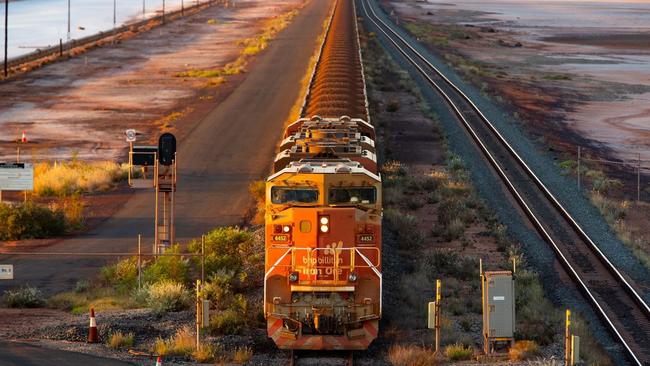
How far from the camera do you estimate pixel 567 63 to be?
331 feet

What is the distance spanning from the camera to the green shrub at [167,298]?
2333 cm

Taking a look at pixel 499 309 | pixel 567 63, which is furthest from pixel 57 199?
pixel 567 63

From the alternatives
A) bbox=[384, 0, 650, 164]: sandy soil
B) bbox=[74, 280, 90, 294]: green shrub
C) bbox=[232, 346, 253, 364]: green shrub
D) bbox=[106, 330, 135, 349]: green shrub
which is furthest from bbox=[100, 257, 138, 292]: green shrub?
bbox=[384, 0, 650, 164]: sandy soil

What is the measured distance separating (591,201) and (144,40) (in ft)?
287

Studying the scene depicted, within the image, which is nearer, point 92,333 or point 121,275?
point 92,333

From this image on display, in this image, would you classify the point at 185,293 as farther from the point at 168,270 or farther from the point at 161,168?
the point at 161,168

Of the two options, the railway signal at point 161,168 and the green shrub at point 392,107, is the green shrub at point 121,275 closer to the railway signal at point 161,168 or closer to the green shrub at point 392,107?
the railway signal at point 161,168

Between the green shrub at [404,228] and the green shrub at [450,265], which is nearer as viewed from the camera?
the green shrub at [450,265]

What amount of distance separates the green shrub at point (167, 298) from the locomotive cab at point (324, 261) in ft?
11.2

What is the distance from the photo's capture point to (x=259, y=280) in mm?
25578

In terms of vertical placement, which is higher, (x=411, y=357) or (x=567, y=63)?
(x=567, y=63)

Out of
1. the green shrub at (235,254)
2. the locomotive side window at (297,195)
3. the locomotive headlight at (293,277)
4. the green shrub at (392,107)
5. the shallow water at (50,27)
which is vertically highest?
the shallow water at (50,27)

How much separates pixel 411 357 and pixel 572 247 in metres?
13.6

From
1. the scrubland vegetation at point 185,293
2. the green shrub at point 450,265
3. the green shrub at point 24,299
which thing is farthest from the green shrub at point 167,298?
the green shrub at point 450,265
